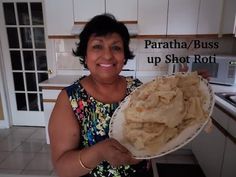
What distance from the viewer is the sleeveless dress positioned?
2.81 feet

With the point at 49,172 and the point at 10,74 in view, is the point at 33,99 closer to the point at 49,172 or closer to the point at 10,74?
the point at 10,74

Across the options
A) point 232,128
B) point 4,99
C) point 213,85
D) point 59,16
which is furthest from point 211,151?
point 4,99

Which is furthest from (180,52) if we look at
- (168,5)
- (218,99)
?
(218,99)

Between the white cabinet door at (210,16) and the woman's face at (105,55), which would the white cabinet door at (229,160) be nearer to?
the woman's face at (105,55)

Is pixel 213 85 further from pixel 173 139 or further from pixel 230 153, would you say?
pixel 173 139

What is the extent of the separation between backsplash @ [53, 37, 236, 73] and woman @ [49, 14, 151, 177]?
1897 millimetres

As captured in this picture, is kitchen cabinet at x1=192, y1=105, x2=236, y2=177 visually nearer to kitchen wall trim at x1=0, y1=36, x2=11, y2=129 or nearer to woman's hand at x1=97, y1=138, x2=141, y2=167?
woman's hand at x1=97, y1=138, x2=141, y2=167

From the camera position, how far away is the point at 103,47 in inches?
34.0

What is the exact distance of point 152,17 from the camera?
2.42m

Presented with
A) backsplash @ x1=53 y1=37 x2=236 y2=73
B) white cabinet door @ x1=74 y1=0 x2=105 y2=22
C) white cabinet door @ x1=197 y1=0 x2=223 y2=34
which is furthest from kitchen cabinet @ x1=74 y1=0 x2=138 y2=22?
white cabinet door @ x1=197 y1=0 x2=223 y2=34

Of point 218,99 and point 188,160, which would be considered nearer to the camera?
point 218,99

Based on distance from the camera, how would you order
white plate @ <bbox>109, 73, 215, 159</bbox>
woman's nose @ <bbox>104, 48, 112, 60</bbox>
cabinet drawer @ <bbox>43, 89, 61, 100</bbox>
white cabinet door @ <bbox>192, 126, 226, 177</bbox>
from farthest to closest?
cabinet drawer @ <bbox>43, 89, 61, 100</bbox>
white cabinet door @ <bbox>192, 126, 226, 177</bbox>
woman's nose @ <bbox>104, 48, 112, 60</bbox>
white plate @ <bbox>109, 73, 215, 159</bbox>

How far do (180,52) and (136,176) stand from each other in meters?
2.16

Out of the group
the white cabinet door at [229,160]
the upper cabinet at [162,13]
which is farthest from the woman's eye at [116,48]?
the upper cabinet at [162,13]
